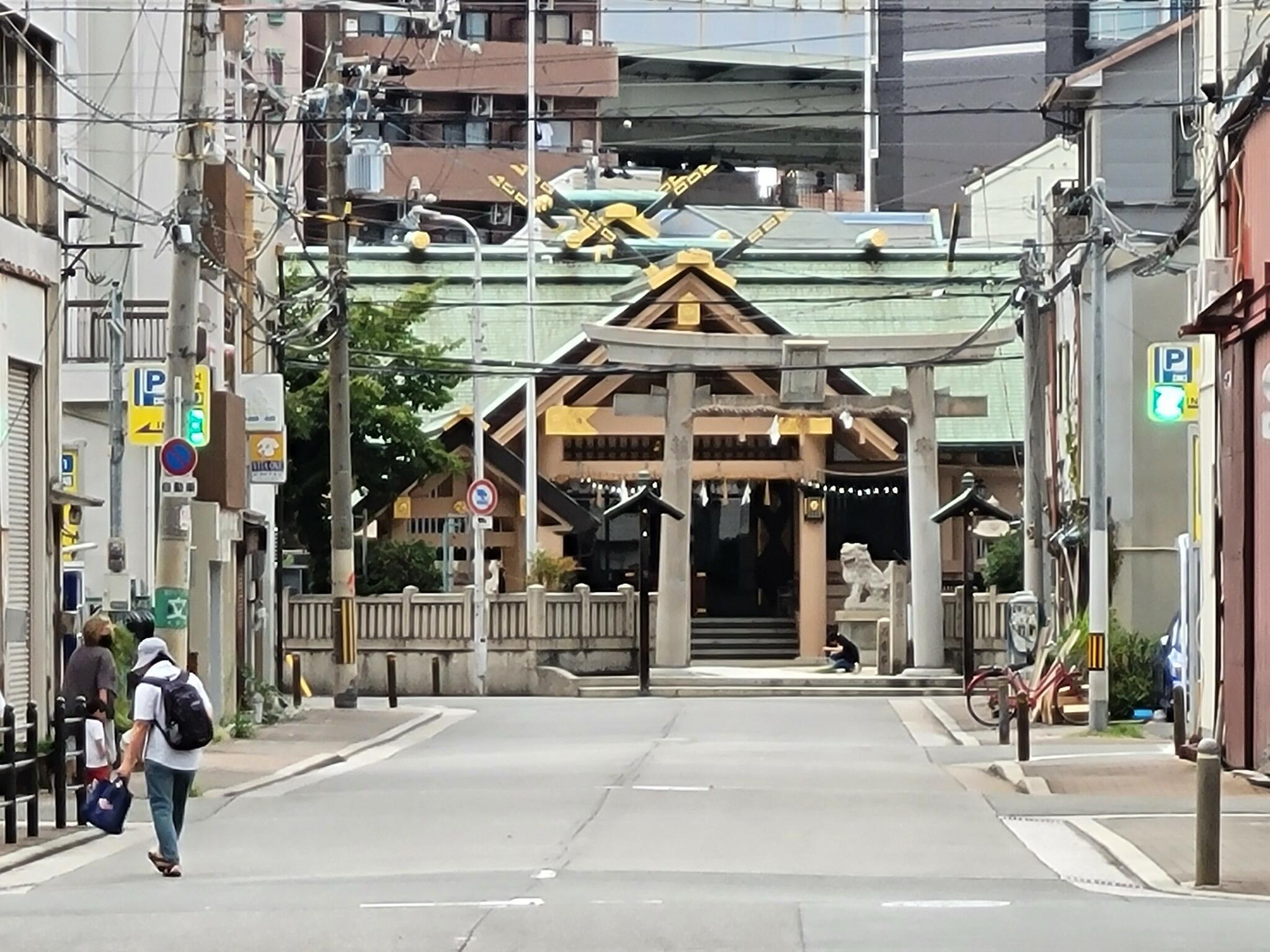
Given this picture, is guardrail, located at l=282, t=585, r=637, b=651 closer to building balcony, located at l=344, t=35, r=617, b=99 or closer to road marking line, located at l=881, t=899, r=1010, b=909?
building balcony, located at l=344, t=35, r=617, b=99

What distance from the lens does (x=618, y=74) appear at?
8794cm

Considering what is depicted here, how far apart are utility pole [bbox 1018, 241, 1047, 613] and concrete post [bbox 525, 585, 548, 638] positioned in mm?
10050

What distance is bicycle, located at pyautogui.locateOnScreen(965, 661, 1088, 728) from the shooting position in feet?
120

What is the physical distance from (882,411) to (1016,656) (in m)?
9.01

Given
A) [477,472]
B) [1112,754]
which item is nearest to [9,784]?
[1112,754]

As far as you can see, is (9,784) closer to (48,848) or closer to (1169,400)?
(48,848)

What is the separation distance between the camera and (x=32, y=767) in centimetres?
2070

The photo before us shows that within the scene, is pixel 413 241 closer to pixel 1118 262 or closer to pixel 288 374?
pixel 288 374

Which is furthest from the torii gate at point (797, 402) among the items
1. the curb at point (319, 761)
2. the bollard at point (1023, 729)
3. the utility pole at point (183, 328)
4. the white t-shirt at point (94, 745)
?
the white t-shirt at point (94, 745)

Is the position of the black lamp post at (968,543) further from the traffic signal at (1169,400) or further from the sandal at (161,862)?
the sandal at (161,862)

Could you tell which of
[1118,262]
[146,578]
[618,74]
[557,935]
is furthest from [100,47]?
[618,74]

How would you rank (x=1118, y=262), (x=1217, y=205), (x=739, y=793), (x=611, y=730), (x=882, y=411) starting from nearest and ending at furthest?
(x=739, y=793), (x=1217, y=205), (x=611, y=730), (x=1118, y=262), (x=882, y=411)

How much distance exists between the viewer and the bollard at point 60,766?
21.0m

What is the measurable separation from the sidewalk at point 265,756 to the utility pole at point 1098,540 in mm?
9501
